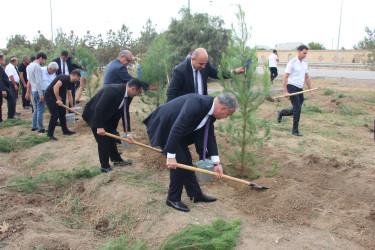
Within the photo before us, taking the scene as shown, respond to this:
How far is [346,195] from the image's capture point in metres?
4.58

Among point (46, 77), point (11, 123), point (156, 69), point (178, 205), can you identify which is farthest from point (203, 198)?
point (11, 123)

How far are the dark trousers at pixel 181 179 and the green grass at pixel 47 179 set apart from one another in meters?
1.72

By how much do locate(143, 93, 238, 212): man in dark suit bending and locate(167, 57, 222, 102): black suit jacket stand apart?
37.7 inches

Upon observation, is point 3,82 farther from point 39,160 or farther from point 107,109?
point 107,109

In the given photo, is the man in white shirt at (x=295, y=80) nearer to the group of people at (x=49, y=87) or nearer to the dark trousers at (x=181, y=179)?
the dark trousers at (x=181, y=179)

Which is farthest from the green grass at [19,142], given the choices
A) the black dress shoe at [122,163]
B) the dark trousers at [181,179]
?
the dark trousers at [181,179]

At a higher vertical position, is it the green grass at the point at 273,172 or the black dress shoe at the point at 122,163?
the green grass at the point at 273,172

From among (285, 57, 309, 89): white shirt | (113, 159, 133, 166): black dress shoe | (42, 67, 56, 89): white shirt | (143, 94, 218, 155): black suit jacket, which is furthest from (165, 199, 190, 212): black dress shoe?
(42, 67, 56, 89): white shirt

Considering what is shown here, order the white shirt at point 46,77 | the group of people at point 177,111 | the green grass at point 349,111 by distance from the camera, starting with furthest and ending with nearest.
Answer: the green grass at point 349,111 → the white shirt at point 46,77 → the group of people at point 177,111

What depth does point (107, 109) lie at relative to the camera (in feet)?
15.8

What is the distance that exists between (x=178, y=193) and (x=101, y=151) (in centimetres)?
173

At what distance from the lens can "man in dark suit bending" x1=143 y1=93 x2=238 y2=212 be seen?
11.2ft

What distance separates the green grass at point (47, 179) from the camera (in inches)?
176

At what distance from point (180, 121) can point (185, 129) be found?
12 cm
